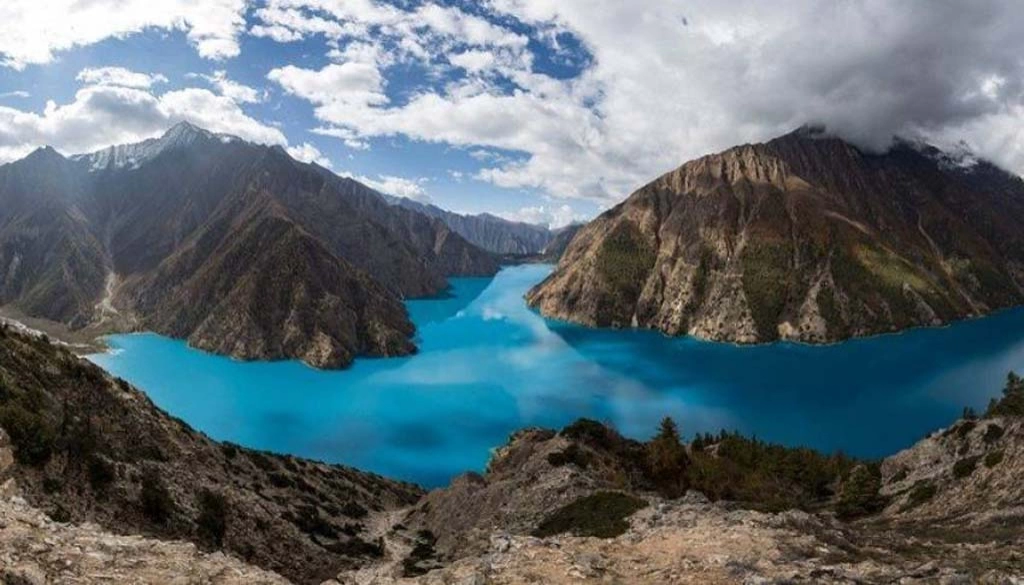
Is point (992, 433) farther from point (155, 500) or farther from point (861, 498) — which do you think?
point (155, 500)

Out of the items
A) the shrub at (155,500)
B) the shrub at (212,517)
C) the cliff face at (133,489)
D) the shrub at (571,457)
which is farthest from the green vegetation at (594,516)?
the shrub at (155,500)

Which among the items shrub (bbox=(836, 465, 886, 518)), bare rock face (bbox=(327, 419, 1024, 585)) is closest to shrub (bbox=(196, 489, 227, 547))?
bare rock face (bbox=(327, 419, 1024, 585))

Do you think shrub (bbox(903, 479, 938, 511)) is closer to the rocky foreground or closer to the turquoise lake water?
the rocky foreground

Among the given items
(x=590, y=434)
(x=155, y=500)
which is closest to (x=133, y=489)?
(x=155, y=500)

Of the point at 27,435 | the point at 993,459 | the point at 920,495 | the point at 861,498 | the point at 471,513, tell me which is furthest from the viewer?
the point at 471,513

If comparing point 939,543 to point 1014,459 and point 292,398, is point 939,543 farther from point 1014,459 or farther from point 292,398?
point 292,398

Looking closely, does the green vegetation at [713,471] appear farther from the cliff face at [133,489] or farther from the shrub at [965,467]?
the cliff face at [133,489]
